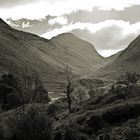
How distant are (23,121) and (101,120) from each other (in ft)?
81.7

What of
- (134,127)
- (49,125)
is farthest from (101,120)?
(49,125)

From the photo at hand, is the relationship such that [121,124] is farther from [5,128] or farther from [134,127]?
[5,128]

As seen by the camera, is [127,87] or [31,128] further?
[127,87]

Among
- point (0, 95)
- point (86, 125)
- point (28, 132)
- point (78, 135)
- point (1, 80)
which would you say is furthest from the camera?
point (1, 80)

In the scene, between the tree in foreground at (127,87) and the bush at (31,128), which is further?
the tree in foreground at (127,87)

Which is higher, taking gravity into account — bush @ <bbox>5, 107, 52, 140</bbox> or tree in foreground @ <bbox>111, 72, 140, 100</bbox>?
tree in foreground @ <bbox>111, 72, 140, 100</bbox>

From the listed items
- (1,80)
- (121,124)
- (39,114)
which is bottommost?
(121,124)

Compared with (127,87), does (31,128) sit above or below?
below

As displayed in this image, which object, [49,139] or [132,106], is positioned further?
[132,106]

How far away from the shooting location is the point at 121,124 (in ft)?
190

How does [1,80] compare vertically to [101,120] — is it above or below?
above

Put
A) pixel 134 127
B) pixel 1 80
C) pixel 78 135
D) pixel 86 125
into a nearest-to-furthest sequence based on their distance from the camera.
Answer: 1. pixel 78 135
2. pixel 134 127
3. pixel 86 125
4. pixel 1 80

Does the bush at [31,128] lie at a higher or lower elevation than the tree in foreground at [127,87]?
lower

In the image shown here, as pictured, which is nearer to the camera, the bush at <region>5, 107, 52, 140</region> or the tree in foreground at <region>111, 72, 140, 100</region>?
the bush at <region>5, 107, 52, 140</region>
